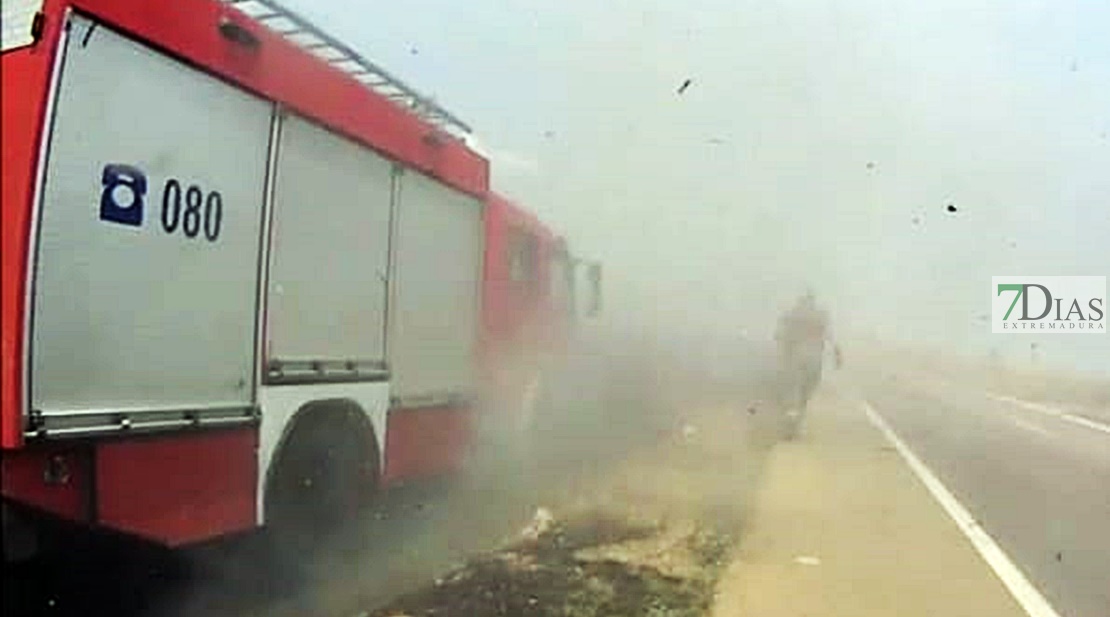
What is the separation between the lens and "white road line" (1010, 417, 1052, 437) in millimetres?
19869

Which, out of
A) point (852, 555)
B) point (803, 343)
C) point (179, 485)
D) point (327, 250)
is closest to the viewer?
point (179, 485)

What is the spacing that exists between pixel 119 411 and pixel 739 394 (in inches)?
713

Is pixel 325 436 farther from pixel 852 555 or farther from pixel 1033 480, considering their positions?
pixel 1033 480

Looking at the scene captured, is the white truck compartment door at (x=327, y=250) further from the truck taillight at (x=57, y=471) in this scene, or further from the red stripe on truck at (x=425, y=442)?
the truck taillight at (x=57, y=471)

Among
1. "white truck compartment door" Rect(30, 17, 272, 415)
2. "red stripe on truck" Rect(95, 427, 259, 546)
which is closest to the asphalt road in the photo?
"red stripe on truck" Rect(95, 427, 259, 546)

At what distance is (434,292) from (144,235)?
11.7 feet

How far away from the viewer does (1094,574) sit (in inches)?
306

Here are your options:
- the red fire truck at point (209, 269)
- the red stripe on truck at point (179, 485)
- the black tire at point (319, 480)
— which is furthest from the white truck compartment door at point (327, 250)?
the red stripe on truck at point (179, 485)

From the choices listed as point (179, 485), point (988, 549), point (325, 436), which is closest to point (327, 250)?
point (325, 436)

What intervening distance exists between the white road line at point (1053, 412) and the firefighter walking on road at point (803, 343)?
23.9 feet

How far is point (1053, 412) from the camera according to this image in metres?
26.6

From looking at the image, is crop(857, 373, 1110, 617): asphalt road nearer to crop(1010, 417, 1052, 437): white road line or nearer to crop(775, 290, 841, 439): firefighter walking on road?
crop(1010, 417, 1052, 437): white road line

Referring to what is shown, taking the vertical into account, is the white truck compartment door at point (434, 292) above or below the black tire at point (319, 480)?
above

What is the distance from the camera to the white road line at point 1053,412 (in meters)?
22.6
